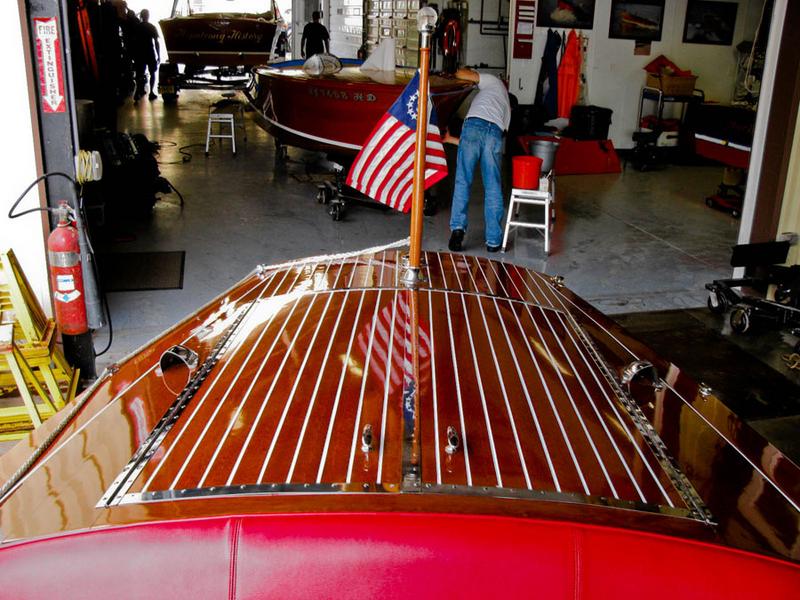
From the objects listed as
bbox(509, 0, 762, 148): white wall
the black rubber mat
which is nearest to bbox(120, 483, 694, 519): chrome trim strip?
the black rubber mat

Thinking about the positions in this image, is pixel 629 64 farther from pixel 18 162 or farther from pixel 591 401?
pixel 591 401

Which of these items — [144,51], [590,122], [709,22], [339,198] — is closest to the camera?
[339,198]

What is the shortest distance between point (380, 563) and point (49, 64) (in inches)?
128

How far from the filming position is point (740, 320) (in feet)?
15.5

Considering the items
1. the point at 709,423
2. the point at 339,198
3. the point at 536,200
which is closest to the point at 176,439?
the point at 709,423

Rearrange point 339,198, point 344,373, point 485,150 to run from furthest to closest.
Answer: point 339,198
point 485,150
point 344,373

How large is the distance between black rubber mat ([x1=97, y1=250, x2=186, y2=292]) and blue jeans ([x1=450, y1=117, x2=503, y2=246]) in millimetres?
2286

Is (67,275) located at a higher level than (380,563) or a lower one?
lower

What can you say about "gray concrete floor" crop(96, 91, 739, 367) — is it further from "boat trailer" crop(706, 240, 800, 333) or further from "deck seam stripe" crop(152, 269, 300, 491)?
"deck seam stripe" crop(152, 269, 300, 491)

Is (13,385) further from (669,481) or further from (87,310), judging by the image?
(669,481)

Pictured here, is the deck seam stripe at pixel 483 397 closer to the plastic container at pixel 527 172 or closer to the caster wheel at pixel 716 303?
the caster wheel at pixel 716 303

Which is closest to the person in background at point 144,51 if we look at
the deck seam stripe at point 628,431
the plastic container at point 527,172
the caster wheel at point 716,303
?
the plastic container at point 527,172

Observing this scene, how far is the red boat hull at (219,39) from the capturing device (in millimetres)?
13797

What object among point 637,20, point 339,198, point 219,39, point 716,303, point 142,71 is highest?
point 637,20
